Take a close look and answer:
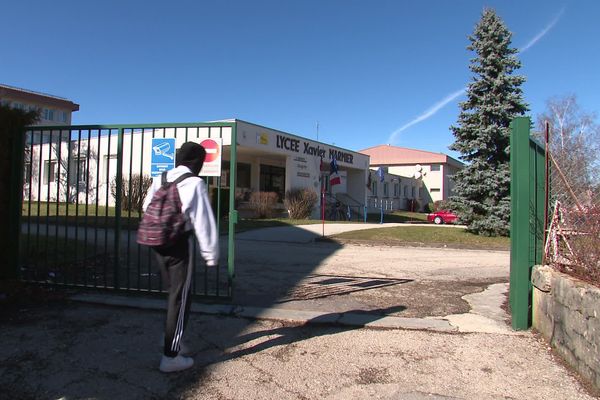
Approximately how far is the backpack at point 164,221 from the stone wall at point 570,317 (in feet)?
10.8

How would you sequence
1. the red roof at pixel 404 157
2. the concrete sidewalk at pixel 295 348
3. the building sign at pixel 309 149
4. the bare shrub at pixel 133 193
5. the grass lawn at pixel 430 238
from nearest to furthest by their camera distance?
the concrete sidewalk at pixel 295 348 < the bare shrub at pixel 133 193 < the grass lawn at pixel 430 238 < the building sign at pixel 309 149 < the red roof at pixel 404 157

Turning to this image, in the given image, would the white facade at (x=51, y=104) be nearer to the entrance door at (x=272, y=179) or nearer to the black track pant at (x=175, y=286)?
the entrance door at (x=272, y=179)

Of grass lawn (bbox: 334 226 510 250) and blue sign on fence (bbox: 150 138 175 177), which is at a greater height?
blue sign on fence (bbox: 150 138 175 177)

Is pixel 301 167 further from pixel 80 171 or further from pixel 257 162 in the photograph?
pixel 80 171

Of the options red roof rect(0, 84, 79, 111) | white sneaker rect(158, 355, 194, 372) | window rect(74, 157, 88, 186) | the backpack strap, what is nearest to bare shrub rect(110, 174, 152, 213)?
window rect(74, 157, 88, 186)

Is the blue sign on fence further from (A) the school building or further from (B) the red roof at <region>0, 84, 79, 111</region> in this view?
(B) the red roof at <region>0, 84, 79, 111</region>

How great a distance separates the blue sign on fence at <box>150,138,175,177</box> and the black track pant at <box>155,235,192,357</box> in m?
2.39

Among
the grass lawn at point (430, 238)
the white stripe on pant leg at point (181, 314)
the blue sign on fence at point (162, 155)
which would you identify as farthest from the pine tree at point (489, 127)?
the white stripe on pant leg at point (181, 314)

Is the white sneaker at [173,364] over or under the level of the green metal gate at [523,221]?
under

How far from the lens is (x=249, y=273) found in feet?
28.7

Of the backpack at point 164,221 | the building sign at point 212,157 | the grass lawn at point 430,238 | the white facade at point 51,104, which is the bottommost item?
the grass lawn at point 430,238

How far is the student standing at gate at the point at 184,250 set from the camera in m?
3.75

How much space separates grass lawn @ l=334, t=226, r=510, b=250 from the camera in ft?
48.3

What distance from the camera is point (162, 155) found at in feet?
20.0
